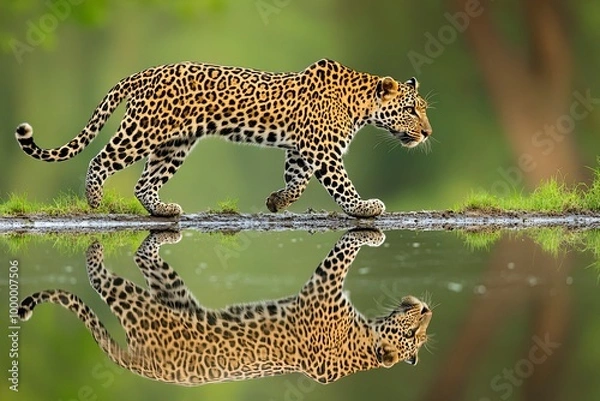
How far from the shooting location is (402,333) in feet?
19.0

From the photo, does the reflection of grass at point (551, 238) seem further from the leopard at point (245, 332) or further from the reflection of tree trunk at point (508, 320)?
the leopard at point (245, 332)

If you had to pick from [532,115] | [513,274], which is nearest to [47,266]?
[513,274]

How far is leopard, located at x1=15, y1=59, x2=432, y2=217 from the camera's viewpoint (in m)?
9.66

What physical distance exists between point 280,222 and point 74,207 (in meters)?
1.65

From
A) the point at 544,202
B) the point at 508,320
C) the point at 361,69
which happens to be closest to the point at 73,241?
the point at 508,320

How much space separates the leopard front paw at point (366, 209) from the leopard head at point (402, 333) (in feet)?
11.3

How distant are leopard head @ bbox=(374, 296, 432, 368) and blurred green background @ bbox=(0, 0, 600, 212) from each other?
1101 centimetres

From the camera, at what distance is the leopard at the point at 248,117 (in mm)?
9664

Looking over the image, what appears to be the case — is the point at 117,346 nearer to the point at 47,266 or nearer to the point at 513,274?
the point at 47,266

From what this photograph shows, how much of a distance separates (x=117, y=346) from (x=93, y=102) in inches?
550

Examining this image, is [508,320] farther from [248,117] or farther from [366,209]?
[248,117]

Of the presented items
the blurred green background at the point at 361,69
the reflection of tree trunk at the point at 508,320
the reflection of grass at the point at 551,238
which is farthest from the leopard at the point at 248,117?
the blurred green background at the point at 361,69

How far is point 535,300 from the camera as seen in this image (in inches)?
251

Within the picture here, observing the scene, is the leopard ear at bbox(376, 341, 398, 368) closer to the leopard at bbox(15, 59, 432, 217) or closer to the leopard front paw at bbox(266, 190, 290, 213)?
the leopard at bbox(15, 59, 432, 217)
